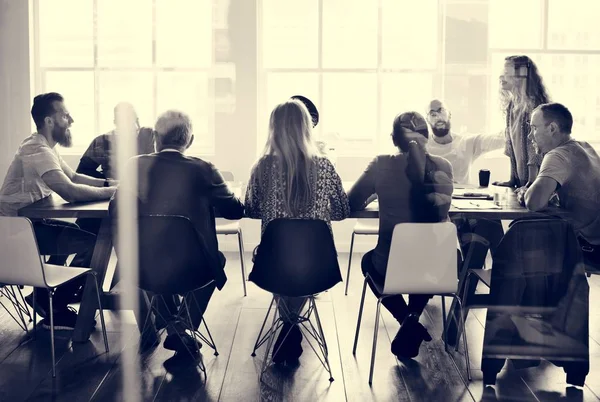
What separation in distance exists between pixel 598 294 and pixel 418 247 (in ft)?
6.32

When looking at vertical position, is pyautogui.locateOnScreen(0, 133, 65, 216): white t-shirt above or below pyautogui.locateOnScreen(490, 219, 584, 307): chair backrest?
above

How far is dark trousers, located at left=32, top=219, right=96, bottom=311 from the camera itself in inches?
164

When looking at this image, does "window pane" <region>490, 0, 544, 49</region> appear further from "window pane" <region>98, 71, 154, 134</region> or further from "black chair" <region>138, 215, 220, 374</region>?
"black chair" <region>138, 215, 220, 374</region>

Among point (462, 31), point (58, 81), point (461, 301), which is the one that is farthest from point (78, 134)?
point (461, 301)

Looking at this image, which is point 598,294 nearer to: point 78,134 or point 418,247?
point 418,247

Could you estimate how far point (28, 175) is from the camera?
402 centimetres

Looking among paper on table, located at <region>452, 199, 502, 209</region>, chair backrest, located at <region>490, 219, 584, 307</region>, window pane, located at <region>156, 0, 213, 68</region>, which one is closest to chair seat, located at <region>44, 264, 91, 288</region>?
paper on table, located at <region>452, 199, 502, 209</region>

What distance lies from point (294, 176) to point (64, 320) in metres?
1.58

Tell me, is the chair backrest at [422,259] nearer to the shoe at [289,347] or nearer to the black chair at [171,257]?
the shoe at [289,347]

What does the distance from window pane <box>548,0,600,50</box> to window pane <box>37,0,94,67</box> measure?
12.0 feet

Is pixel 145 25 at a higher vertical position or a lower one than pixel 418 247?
higher

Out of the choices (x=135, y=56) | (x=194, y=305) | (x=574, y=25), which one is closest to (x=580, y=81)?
(x=574, y=25)

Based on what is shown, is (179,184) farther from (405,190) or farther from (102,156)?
(102,156)

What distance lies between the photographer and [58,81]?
632 centimetres
